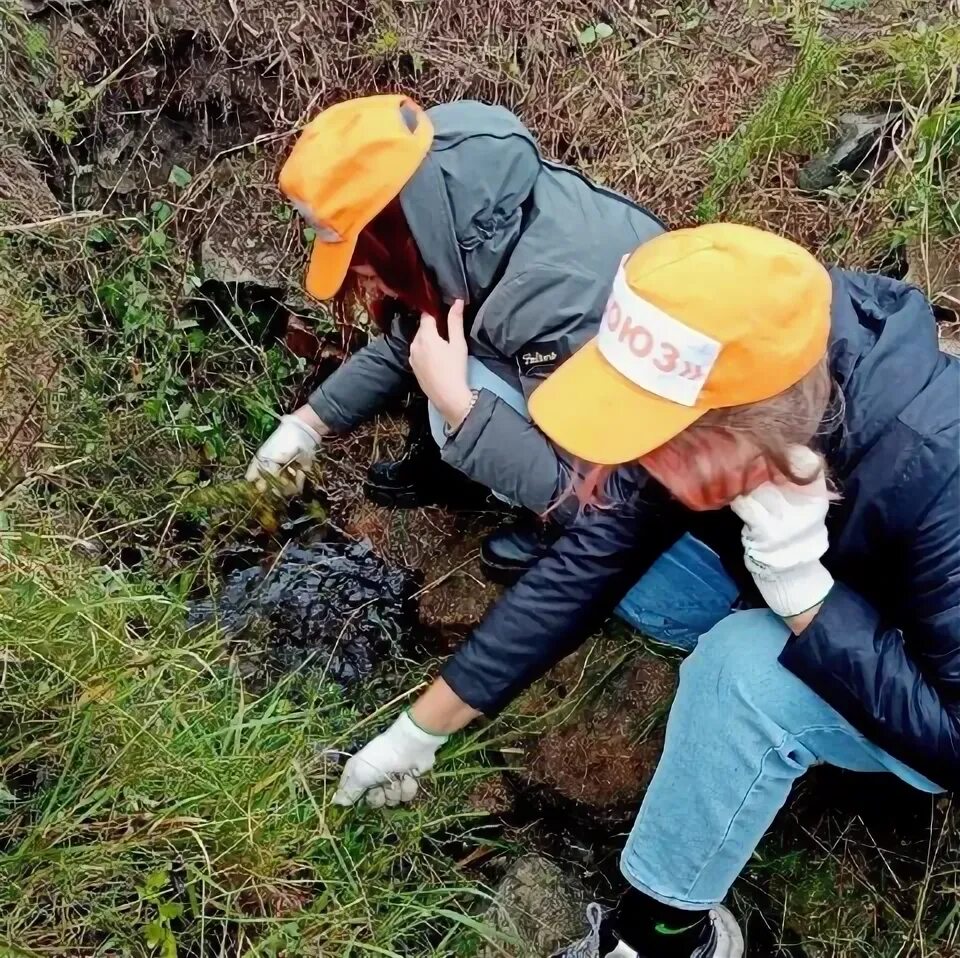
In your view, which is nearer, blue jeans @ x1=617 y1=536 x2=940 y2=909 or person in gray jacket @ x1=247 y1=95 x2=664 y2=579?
blue jeans @ x1=617 y1=536 x2=940 y2=909

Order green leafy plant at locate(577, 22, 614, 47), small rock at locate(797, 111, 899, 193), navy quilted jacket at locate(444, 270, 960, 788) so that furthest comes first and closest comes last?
green leafy plant at locate(577, 22, 614, 47) < small rock at locate(797, 111, 899, 193) < navy quilted jacket at locate(444, 270, 960, 788)

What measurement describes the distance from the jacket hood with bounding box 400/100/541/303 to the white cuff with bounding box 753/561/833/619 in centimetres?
75

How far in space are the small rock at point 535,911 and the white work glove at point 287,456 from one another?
1.00 meters

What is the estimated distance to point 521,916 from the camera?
74.2 inches

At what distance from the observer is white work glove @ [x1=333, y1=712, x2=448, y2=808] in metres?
1.79

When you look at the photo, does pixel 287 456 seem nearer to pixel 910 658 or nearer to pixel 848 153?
pixel 910 658

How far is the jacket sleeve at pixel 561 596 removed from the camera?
1.66m

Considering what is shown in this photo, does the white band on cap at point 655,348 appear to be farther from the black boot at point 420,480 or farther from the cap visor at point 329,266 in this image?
the black boot at point 420,480

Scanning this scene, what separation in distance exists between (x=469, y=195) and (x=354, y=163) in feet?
0.67

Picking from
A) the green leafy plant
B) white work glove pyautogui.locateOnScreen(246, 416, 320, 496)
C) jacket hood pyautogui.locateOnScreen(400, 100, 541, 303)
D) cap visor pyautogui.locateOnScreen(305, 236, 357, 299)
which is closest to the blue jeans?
jacket hood pyautogui.locateOnScreen(400, 100, 541, 303)

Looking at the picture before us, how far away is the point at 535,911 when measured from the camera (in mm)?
1900

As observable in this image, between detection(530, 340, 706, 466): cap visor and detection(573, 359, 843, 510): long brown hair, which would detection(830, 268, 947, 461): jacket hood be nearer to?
detection(573, 359, 843, 510): long brown hair

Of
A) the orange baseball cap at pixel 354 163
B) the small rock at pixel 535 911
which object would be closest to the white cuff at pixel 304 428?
the orange baseball cap at pixel 354 163

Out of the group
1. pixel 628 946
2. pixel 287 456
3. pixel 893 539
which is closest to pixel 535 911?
pixel 628 946
